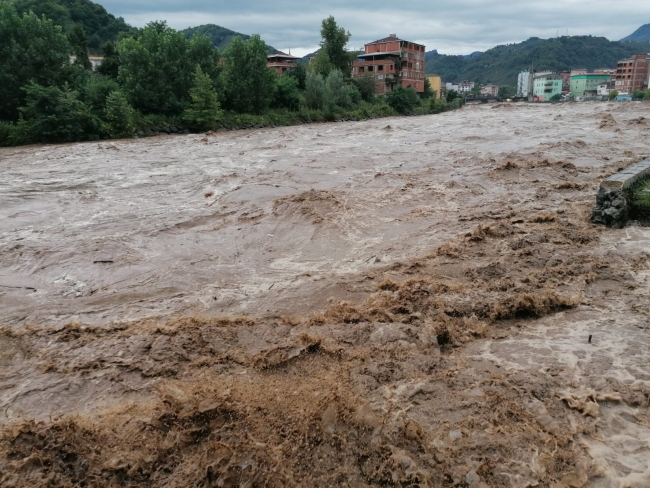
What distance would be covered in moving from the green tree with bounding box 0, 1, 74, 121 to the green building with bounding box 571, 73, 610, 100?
103310 mm

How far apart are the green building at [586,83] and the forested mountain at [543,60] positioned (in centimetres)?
4097

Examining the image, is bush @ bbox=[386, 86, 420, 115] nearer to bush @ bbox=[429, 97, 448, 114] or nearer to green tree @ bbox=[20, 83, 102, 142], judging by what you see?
bush @ bbox=[429, 97, 448, 114]

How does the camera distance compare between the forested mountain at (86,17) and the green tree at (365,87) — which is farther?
the forested mountain at (86,17)

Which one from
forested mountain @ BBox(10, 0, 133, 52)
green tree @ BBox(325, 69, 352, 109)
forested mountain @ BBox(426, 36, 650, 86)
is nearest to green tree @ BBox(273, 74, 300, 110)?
green tree @ BBox(325, 69, 352, 109)

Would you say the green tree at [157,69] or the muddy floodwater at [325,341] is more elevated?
the green tree at [157,69]

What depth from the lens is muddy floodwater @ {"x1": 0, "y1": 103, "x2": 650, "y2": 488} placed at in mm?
3188

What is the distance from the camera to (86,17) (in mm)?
58188

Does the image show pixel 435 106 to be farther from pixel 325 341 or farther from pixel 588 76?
pixel 588 76

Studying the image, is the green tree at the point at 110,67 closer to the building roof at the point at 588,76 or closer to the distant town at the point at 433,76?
the distant town at the point at 433,76

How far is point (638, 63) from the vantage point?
86062mm

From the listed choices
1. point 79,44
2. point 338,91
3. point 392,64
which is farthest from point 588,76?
point 79,44

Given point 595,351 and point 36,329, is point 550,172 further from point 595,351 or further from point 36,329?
point 36,329

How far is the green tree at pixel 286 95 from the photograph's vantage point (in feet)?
125

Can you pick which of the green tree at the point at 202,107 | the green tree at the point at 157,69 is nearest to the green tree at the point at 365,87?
the green tree at the point at 157,69
